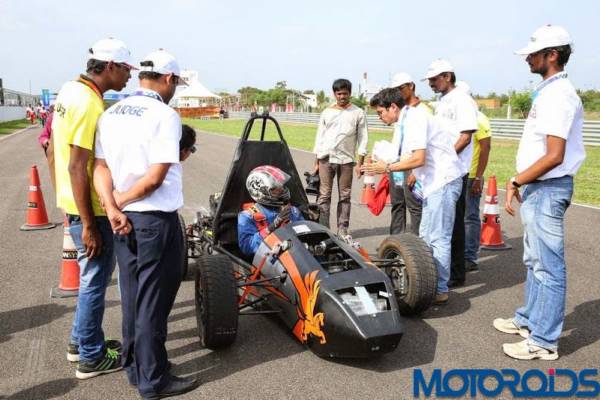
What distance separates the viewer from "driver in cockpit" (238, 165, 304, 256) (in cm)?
489

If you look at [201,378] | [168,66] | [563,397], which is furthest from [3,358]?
[563,397]

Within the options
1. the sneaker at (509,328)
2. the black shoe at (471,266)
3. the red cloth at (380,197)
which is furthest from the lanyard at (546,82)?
the red cloth at (380,197)

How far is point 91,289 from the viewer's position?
142 inches

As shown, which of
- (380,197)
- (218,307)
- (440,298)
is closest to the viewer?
(218,307)

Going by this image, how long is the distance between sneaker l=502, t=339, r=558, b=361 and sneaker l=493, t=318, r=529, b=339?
321mm

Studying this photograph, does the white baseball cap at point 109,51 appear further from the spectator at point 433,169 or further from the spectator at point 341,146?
the spectator at point 341,146

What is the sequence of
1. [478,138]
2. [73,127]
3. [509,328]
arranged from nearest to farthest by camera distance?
[73,127], [509,328], [478,138]

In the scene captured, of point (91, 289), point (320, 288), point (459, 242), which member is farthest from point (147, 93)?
point (459, 242)

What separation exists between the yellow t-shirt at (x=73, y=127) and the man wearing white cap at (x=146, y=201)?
12cm

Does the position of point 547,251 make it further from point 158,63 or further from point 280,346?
point 158,63

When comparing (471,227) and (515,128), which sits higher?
(515,128)

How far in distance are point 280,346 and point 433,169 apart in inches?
81.7

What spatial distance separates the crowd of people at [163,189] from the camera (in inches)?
121

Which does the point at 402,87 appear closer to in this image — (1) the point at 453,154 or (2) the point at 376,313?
(1) the point at 453,154
